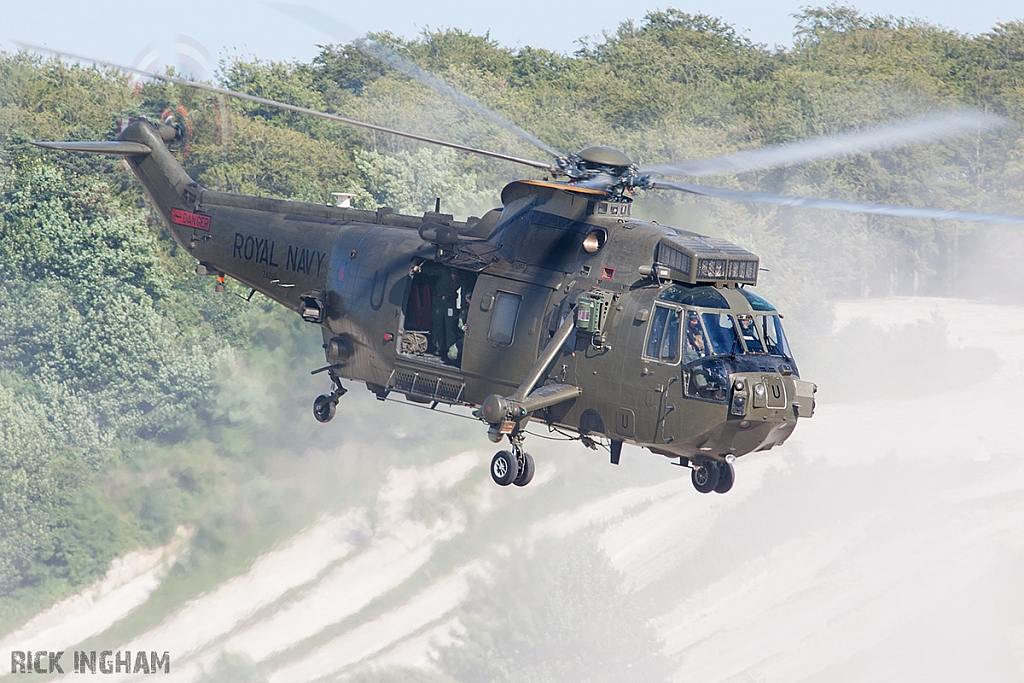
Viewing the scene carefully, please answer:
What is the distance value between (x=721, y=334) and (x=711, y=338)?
17 cm

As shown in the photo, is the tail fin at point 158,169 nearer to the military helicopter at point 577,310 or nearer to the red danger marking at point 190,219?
the red danger marking at point 190,219

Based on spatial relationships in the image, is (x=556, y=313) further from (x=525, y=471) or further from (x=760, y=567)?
(x=760, y=567)

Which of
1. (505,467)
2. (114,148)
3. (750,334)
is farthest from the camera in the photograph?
(114,148)

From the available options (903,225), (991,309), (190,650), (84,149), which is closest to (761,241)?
(903,225)

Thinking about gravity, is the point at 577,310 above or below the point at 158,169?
below

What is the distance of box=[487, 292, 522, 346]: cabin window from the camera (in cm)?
1889

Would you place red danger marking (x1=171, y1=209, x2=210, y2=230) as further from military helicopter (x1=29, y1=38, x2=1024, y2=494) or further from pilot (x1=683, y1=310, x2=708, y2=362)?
pilot (x1=683, y1=310, x2=708, y2=362)

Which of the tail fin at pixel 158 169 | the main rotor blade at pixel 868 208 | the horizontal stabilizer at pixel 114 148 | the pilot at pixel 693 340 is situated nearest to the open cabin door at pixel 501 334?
the pilot at pixel 693 340

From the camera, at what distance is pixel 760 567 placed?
185 ft

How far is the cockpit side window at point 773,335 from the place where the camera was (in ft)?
56.8

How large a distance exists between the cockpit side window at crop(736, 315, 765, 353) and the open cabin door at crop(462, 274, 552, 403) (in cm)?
298

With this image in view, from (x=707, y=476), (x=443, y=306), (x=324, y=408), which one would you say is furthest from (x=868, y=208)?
(x=324, y=408)

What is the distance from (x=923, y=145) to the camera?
240 feet

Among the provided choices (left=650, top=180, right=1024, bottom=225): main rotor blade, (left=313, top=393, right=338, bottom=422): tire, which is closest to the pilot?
(left=650, top=180, right=1024, bottom=225): main rotor blade
